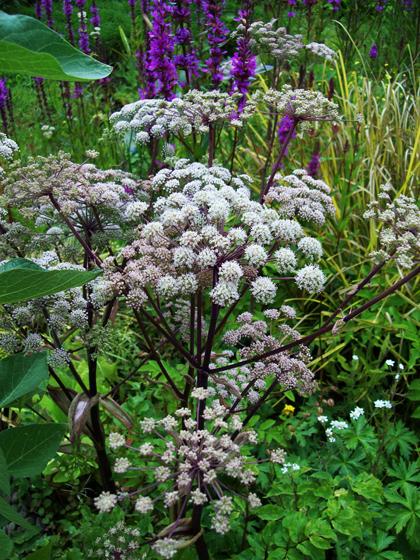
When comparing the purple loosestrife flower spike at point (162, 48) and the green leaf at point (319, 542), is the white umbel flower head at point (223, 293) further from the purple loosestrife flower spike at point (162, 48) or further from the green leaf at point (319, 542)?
the purple loosestrife flower spike at point (162, 48)

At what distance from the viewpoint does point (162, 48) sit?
8.73 ft

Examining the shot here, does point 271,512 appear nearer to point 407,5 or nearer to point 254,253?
point 254,253

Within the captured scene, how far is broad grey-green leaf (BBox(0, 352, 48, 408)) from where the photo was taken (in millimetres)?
1423

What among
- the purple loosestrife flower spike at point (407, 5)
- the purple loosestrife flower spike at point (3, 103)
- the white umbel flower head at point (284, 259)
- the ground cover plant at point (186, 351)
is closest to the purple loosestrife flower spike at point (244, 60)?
the ground cover plant at point (186, 351)

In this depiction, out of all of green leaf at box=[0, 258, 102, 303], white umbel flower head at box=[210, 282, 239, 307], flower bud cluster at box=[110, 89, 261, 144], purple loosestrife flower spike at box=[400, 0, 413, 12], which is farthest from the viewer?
purple loosestrife flower spike at box=[400, 0, 413, 12]

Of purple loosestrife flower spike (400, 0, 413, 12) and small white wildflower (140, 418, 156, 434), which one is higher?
purple loosestrife flower spike (400, 0, 413, 12)

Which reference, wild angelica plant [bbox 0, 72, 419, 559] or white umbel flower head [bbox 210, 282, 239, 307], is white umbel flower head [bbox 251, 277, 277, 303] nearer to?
wild angelica plant [bbox 0, 72, 419, 559]

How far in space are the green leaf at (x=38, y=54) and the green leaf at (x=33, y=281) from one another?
17.6 inches

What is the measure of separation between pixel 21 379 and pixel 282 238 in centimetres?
96

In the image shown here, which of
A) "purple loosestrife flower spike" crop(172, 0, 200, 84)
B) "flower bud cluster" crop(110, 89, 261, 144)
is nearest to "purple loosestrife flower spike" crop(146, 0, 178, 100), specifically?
"purple loosestrife flower spike" crop(172, 0, 200, 84)

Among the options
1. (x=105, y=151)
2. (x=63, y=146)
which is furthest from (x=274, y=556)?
(x=63, y=146)

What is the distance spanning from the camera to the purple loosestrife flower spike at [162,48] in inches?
104

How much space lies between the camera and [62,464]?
5.77ft

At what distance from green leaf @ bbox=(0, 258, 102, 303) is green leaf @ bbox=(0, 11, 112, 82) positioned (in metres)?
0.45
